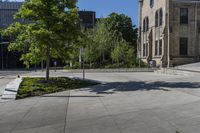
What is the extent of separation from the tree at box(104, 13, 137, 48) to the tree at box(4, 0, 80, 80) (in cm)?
4937

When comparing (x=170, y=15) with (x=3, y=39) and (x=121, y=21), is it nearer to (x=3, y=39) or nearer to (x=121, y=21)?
(x=121, y=21)

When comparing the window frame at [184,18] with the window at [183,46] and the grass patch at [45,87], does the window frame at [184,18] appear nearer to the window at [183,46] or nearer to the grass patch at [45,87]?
the window at [183,46]

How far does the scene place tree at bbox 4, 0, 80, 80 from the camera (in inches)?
1016

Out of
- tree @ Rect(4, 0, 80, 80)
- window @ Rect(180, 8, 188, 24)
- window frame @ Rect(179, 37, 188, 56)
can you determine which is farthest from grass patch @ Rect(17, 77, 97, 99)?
window @ Rect(180, 8, 188, 24)

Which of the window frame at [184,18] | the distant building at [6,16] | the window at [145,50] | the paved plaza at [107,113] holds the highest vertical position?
the distant building at [6,16]

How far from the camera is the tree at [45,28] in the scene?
25.8m

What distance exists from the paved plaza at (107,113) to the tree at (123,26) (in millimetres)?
57985

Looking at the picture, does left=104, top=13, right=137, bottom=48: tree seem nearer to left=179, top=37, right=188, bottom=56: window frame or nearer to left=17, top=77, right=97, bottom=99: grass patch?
left=179, top=37, right=188, bottom=56: window frame

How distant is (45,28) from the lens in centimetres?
2597

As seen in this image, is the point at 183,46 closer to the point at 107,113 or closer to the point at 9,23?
the point at 107,113

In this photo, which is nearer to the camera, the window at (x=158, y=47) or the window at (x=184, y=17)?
the window at (x=184, y=17)

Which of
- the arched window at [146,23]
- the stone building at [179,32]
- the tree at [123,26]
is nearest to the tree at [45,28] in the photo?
the stone building at [179,32]

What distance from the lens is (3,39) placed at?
91.5 m

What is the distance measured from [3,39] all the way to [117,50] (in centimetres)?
4084
